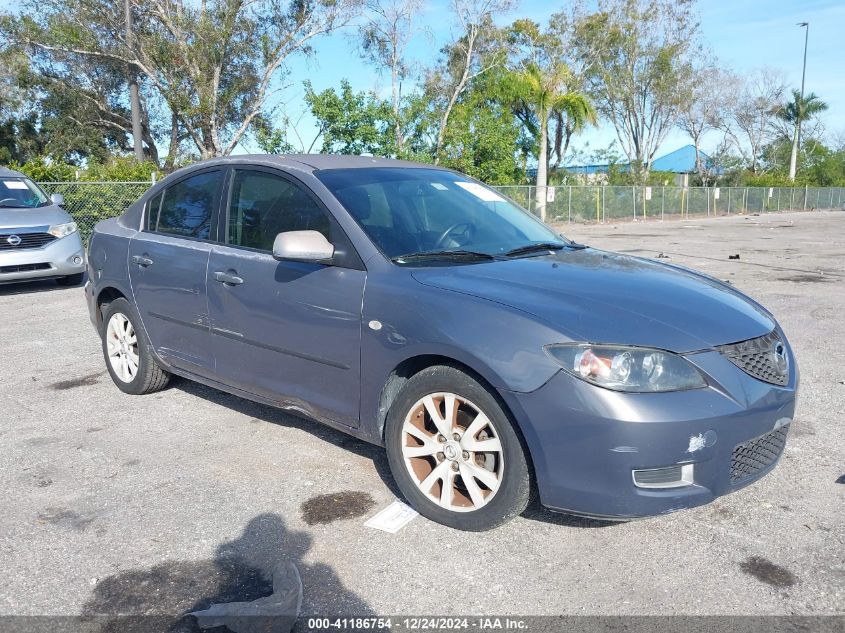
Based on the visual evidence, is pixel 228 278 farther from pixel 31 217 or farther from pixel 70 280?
pixel 70 280

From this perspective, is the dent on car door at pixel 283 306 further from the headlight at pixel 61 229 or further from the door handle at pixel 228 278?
the headlight at pixel 61 229

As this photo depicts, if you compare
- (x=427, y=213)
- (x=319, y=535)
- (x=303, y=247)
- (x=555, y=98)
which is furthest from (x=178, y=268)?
(x=555, y=98)

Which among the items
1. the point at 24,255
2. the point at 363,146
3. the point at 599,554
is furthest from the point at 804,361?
the point at 363,146

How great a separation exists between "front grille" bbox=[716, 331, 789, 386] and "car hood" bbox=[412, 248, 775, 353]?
42 millimetres

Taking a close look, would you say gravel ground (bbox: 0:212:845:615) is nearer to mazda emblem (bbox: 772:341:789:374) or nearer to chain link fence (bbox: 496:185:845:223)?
mazda emblem (bbox: 772:341:789:374)

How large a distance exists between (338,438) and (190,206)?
1787 millimetres

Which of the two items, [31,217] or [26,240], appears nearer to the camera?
[26,240]

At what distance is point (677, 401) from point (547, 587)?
0.88 m

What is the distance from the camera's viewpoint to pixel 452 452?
333cm

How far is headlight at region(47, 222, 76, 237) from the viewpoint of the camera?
1086 cm

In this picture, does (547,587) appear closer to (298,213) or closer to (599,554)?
(599,554)

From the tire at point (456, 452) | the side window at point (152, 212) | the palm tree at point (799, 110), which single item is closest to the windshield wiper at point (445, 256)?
the tire at point (456, 452)

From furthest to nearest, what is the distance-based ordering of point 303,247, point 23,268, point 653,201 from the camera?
point 653,201, point 23,268, point 303,247

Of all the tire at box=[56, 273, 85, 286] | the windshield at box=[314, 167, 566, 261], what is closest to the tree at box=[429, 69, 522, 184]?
the tire at box=[56, 273, 85, 286]
